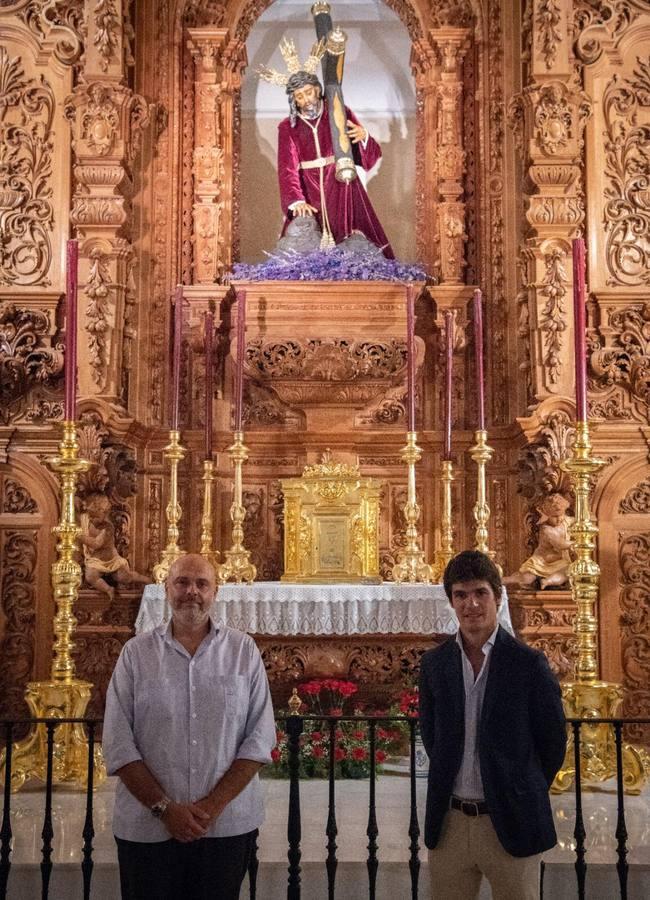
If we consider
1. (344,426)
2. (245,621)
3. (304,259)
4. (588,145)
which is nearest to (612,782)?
(245,621)

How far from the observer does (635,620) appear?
7.54 metres

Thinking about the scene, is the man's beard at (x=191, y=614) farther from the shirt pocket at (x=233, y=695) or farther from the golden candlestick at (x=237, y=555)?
the golden candlestick at (x=237, y=555)

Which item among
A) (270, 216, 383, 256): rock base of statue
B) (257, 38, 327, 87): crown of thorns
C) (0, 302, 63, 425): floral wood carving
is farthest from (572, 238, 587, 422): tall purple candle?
(0, 302, 63, 425): floral wood carving

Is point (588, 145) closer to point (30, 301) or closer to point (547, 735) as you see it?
point (30, 301)

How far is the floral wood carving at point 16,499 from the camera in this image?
303 inches

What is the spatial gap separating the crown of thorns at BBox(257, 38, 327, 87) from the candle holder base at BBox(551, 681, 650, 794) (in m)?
5.31

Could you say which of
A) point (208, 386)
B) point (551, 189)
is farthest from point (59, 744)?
point (551, 189)

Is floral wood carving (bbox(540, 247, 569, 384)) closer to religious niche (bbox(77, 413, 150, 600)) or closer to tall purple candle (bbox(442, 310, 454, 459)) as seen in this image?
tall purple candle (bbox(442, 310, 454, 459))

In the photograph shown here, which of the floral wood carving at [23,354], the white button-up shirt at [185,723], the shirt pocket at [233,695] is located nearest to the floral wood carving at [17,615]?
the floral wood carving at [23,354]

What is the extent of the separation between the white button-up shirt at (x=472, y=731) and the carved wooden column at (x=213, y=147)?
18.2 ft

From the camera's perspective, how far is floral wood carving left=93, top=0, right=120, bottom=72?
7.86m

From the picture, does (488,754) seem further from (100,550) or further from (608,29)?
(608,29)

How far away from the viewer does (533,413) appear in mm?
7477

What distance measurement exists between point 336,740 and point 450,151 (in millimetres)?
4677
